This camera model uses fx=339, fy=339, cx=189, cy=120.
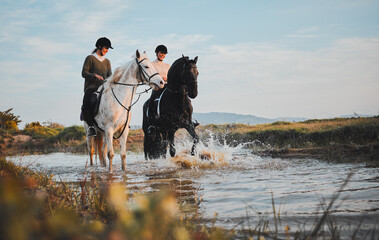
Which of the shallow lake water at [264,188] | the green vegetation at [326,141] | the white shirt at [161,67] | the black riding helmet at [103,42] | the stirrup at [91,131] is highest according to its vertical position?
the black riding helmet at [103,42]

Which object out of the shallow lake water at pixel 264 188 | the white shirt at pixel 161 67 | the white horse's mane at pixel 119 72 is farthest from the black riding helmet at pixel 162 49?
the shallow lake water at pixel 264 188

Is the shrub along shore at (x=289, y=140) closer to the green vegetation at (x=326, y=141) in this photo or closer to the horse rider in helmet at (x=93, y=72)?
the green vegetation at (x=326, y=141)

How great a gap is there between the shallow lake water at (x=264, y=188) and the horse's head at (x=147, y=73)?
2200 mm

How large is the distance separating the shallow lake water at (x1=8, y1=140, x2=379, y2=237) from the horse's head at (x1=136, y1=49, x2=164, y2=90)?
2.20m

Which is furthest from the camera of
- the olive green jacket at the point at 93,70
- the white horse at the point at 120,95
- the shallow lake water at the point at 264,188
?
the olive green jacket at the point at 93,70

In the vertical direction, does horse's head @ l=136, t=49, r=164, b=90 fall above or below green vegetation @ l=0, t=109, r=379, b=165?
above

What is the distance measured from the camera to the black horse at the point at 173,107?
8914 millimetres

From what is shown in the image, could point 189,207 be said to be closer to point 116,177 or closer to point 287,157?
point 116,177

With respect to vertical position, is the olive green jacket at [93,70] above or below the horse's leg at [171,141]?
above

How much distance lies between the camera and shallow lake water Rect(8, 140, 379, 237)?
368 cm

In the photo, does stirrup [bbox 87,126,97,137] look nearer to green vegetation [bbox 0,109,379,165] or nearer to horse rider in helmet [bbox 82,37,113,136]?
horse rider in helmet [bbox 82,37,113,136]

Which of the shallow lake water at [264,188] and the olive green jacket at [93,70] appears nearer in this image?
the shallow lake water at [264,188]

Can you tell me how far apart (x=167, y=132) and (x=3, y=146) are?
15.0 metres

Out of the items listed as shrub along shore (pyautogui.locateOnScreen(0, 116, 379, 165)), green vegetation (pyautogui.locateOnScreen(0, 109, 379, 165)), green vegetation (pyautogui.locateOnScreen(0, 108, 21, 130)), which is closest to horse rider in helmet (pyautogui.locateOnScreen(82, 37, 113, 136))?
shrub along shore (pyautogui.locateOnScreen(0, 116, 379, 165))
